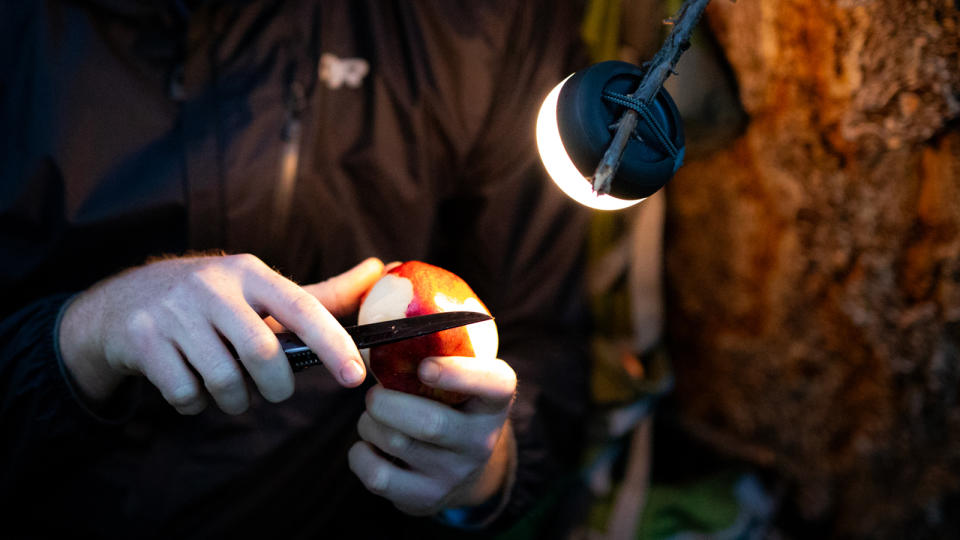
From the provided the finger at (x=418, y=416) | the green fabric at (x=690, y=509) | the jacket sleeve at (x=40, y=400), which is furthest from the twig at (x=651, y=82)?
the green fabric at (x=690, y=509)

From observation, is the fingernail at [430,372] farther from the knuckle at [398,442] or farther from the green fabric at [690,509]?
the green fabric at [690,509]

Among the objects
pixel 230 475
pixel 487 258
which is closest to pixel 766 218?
pixel 487 258

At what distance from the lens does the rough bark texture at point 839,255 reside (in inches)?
29.6

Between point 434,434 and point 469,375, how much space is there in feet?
0.34

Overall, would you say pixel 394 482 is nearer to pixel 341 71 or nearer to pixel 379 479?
pixel 379 479

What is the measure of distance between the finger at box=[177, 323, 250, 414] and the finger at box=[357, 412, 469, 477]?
0.20 m

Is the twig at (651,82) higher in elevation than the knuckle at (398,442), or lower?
higher

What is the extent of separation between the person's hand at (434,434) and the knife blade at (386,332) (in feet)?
0.17

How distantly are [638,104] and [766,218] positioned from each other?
0.73 m

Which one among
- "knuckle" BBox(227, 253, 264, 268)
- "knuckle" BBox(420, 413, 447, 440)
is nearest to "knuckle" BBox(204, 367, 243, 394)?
"knuckle" BBox(227, 253, 264, 268)

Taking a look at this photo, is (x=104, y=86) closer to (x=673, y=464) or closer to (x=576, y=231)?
(x=576, y=231)

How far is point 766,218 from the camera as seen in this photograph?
1.04m

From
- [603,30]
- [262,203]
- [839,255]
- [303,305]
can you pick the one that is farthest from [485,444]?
[603,30]

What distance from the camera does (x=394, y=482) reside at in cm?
74
